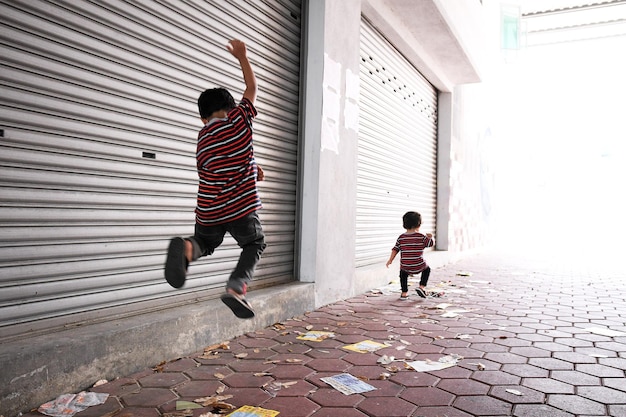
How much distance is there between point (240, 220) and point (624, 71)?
29.3m

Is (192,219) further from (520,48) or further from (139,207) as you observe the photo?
(520,48)

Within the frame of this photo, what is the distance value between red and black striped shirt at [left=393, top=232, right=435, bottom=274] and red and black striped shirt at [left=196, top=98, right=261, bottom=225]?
342 centimetres

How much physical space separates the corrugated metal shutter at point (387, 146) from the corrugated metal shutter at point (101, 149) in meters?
2.97

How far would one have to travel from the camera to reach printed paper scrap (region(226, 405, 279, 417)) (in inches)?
93.1

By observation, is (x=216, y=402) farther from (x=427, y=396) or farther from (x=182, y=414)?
(x=427, y=396)

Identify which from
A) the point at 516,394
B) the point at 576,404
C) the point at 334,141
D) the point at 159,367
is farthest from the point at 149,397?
the point at 334,141

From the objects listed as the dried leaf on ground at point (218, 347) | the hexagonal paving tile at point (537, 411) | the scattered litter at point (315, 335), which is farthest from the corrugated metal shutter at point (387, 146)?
the hexagonal paving tile at point (537, 411)

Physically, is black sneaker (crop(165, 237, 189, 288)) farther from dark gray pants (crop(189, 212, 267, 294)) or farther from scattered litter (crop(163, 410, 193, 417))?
scattered litter (crop(163, 410, 193, 417))

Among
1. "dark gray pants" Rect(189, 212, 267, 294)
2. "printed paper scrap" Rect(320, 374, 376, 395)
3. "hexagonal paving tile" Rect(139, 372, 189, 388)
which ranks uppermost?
"dark gray pants" Rect(189, 212, 267, 294)

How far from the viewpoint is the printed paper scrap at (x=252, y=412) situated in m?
2.37

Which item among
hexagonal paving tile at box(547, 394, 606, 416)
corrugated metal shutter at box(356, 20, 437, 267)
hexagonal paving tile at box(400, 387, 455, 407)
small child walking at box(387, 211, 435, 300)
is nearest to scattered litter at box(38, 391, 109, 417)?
hexagonal paving tile at box(400, 387, 455, 407)

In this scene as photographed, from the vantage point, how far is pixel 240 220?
2.79 metres

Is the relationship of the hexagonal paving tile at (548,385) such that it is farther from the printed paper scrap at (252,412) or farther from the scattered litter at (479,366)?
the printed paper scrap at (252,412)

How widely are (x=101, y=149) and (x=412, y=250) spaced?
3929 mm
